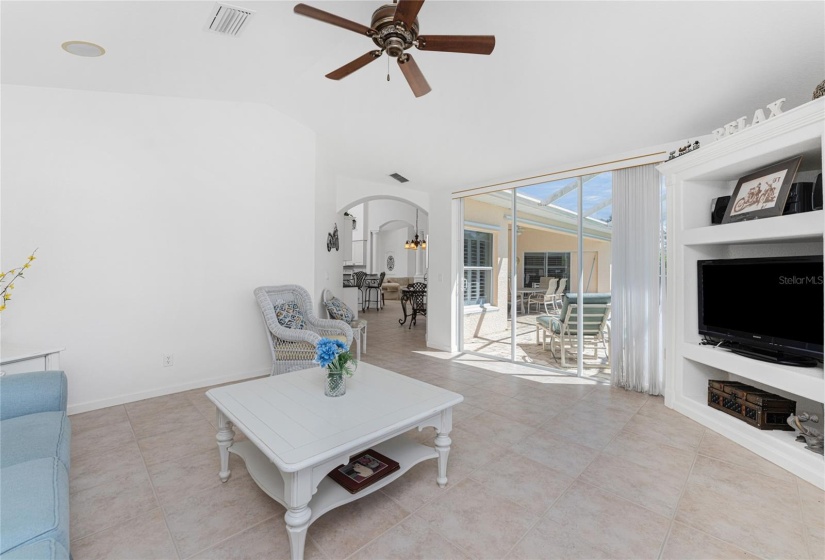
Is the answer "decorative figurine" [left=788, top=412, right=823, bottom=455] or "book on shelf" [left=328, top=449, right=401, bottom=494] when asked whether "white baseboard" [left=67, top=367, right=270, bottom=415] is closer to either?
"book on shelf" [left=328, top=449, right=401, bottom=494]

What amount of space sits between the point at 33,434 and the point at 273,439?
1179 millimetres

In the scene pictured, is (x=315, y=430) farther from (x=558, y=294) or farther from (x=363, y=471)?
(x=558, y=294)

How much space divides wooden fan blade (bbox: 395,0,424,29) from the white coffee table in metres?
1.99

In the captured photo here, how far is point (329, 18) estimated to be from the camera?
184 cm

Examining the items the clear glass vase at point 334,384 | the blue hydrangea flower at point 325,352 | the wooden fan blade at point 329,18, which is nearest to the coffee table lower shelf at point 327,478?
the clear glass vase at point 334,384

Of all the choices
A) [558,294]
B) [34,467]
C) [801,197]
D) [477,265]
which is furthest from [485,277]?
[34,467]

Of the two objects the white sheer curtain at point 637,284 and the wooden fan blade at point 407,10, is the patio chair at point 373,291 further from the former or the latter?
the wooden fan blade at point 407,10

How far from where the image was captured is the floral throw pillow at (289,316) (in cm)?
396

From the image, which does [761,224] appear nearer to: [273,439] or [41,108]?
[273,439]

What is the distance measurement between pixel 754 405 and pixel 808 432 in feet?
1.05

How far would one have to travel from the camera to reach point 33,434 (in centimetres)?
175

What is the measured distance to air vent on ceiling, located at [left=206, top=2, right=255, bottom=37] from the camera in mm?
2395

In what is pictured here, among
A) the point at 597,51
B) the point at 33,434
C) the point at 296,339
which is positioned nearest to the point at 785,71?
the point at 597,51

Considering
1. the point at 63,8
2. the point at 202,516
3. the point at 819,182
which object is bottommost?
the point at 202,516
